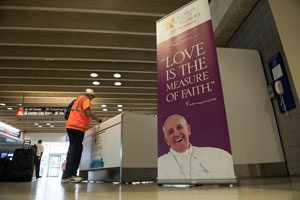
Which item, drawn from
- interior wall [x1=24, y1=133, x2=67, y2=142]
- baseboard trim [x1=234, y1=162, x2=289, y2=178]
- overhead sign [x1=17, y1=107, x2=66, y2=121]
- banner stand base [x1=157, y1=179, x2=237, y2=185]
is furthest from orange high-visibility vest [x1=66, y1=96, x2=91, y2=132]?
interior wall [x1=24, y1=133, x2=67, y2=142]

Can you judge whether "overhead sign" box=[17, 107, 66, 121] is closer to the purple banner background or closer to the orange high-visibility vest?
the orange high-visibility vest

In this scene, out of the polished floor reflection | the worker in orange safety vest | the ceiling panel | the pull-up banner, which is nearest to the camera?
the polished floor reflection

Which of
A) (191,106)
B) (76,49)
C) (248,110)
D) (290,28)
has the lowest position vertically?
(191,106)

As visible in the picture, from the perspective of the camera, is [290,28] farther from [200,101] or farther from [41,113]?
[41,113]

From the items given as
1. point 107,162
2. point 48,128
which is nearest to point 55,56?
point 107,162

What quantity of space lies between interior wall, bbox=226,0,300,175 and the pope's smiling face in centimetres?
189

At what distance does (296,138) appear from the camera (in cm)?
289

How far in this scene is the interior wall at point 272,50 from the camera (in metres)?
2.91

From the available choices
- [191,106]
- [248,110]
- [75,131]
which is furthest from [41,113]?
[191,106]

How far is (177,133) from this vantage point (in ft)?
6.72

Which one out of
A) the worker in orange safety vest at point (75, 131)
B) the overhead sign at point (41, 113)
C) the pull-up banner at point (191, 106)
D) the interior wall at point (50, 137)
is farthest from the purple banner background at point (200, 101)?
the interior wall at point (50, 137)

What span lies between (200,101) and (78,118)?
230 cm

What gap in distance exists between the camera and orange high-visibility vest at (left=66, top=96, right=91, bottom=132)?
346 cm

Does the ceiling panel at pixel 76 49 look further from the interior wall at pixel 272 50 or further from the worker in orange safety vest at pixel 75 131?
the worker in orange safety vest at pixel 75 131
